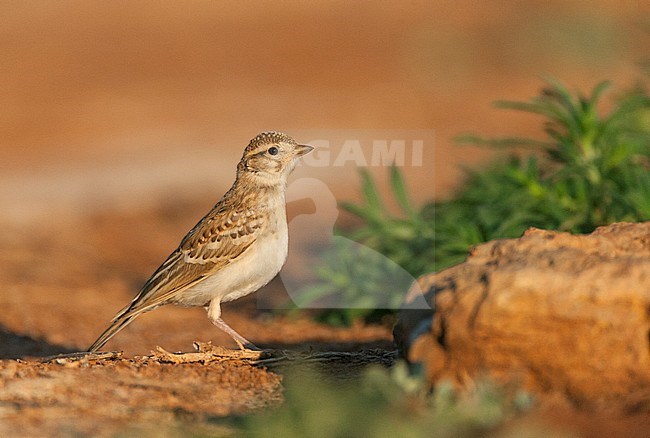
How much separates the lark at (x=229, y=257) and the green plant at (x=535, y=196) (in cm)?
177

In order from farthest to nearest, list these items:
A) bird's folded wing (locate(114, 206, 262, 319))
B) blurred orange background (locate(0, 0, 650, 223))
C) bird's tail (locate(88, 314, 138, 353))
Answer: blurred orange background (locate(0, 0, 650, 223)), bird's folded wing (locate(114, 206, 262, 319)), bird's tail (locate(88, 314, 138, 353))

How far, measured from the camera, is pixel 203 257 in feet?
21.3

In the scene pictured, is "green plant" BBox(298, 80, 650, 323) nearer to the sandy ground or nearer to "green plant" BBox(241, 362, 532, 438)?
the sandy ground

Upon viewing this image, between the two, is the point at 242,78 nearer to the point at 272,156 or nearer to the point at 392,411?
the point at 272,156

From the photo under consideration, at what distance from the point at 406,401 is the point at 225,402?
41.2 inches

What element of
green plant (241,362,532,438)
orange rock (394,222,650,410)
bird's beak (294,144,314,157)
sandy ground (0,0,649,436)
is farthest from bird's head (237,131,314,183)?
green plant (241,362,532,438)

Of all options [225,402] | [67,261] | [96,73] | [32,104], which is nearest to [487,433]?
[225,402]

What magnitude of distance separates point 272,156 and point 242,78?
1631 cm

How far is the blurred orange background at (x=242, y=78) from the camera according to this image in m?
16.4

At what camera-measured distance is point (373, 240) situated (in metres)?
8.91

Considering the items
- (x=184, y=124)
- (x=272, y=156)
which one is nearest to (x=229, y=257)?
(x=272, y=156)

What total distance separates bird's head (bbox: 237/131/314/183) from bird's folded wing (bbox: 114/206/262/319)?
0.37m

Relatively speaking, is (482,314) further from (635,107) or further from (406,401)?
(635,107)

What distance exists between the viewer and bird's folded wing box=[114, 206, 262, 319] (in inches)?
253
